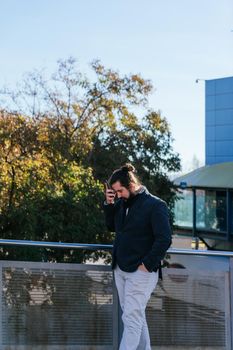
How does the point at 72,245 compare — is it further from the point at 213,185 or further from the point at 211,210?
the point at 213,185

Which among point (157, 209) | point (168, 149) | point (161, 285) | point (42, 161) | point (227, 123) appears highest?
point (227, 123)

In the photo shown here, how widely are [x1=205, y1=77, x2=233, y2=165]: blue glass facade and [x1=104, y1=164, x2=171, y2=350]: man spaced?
33903mm

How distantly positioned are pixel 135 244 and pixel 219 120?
34713 mm

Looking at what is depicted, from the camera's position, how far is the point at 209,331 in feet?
20.6

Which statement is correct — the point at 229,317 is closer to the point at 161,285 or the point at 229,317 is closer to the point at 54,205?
the point at 161,285

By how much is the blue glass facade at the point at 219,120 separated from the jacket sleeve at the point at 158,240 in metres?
34.1

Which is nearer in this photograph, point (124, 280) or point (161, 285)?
point (124, 280)

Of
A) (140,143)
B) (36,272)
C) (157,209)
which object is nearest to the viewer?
(157,209)

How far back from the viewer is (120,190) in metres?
5.46

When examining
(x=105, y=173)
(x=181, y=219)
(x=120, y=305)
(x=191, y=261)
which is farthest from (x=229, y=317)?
(x=181, y=219)

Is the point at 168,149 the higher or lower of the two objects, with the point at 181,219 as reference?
higher

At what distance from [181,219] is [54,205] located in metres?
24.7

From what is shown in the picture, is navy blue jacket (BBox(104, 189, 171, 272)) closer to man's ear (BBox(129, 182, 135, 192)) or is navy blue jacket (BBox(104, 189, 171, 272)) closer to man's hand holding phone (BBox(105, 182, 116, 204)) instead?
man's ear (BBox(129, 182, 135, 192))

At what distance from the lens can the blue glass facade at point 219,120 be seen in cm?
3866
